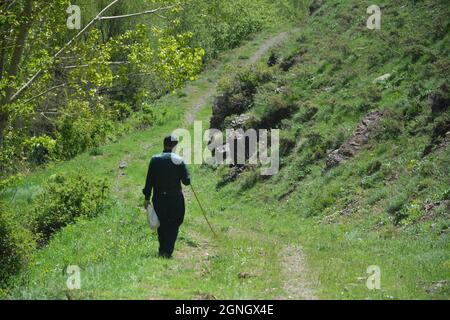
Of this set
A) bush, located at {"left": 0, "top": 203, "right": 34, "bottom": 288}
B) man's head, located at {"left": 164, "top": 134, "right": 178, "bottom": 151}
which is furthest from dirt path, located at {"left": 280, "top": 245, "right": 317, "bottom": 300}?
bush, located at {"left": 0, "top": 203, "right": 34, "bottom": 288}

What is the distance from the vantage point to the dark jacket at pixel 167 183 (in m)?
12.9

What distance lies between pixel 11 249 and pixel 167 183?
5902 millimetres

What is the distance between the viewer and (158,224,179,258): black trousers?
12.9 m

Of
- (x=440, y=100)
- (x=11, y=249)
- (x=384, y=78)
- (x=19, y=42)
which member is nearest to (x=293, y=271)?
(x=11, y=249)

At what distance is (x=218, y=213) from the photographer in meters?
23.7

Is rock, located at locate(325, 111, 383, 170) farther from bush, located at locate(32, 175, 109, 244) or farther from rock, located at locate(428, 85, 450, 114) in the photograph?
bush, located at locate(32, 175, 109, 244)

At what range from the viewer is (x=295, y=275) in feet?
40.9

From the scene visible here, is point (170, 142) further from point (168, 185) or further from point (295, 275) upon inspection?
point (295, 275)

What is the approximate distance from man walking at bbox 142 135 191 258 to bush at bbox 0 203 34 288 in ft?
17.4

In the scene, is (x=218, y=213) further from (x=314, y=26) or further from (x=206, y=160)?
(x=314, y=26)

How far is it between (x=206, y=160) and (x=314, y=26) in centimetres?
Answer: 1502

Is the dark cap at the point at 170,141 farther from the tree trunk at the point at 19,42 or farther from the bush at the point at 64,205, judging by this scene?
the bush at the point at 64,205

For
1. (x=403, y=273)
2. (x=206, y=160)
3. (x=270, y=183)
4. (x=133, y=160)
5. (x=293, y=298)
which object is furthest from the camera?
(x=133, y=160)
